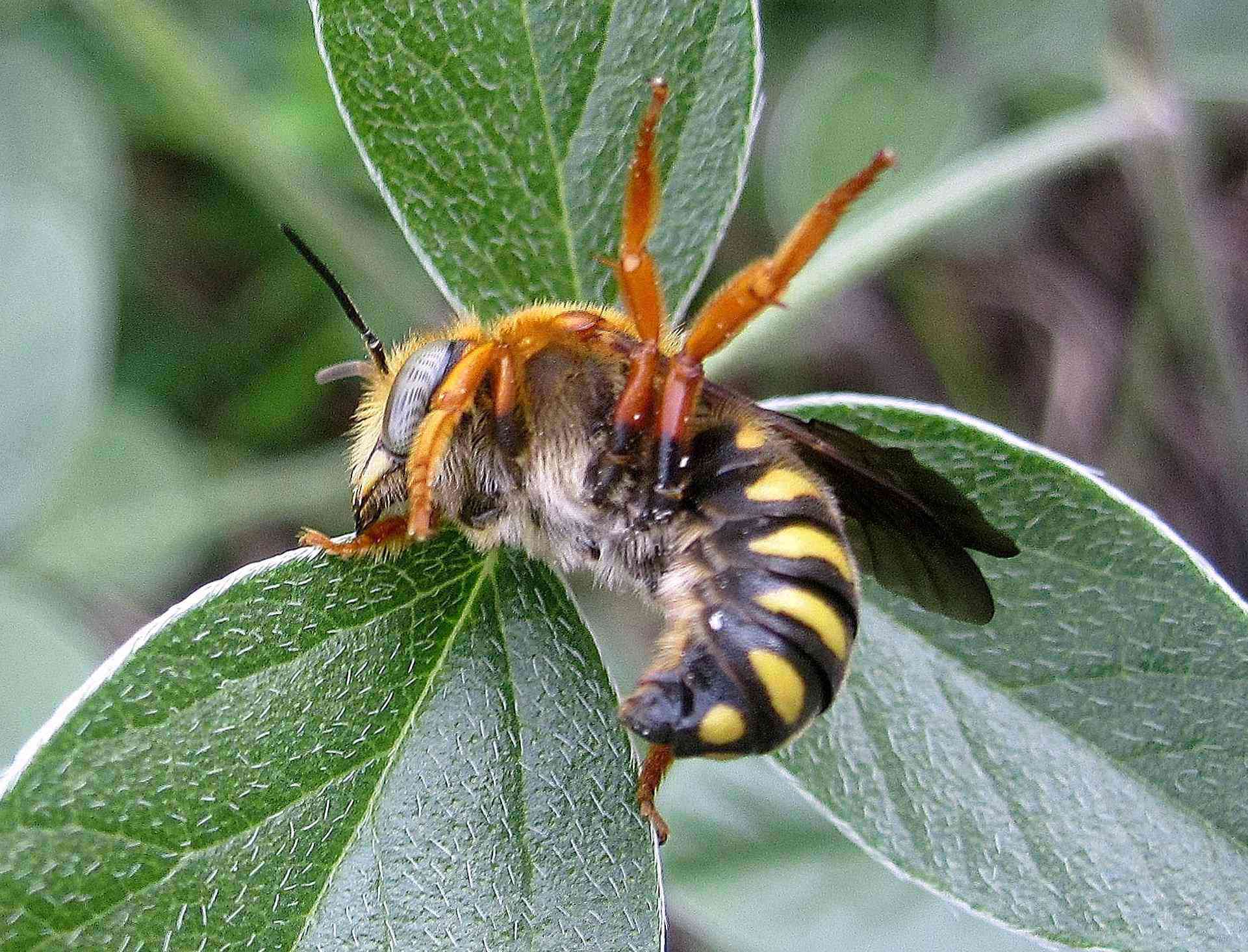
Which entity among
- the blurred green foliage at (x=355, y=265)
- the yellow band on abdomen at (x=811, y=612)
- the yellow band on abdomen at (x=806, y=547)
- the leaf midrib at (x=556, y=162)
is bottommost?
the yellow band on abdomen at (x=811, y=612)

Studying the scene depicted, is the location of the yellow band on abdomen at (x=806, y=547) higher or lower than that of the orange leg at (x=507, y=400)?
lower

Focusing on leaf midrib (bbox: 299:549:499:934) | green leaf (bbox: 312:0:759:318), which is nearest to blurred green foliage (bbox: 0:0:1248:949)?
green leaf (bbox: 312:0:759:318)

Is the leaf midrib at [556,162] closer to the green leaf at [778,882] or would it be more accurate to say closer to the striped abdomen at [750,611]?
the striped abdomen at [750,611]

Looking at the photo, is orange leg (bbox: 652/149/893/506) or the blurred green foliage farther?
the blurred green foliage

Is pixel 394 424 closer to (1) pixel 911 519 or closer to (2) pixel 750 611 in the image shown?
(2) pixel 750 611

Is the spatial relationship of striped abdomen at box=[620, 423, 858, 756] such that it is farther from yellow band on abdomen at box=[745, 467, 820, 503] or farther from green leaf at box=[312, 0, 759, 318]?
green leaf at box=[312, 0, 759, 318]

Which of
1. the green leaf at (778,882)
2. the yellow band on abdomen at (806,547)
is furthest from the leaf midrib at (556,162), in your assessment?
the green leaf at (778,882)
